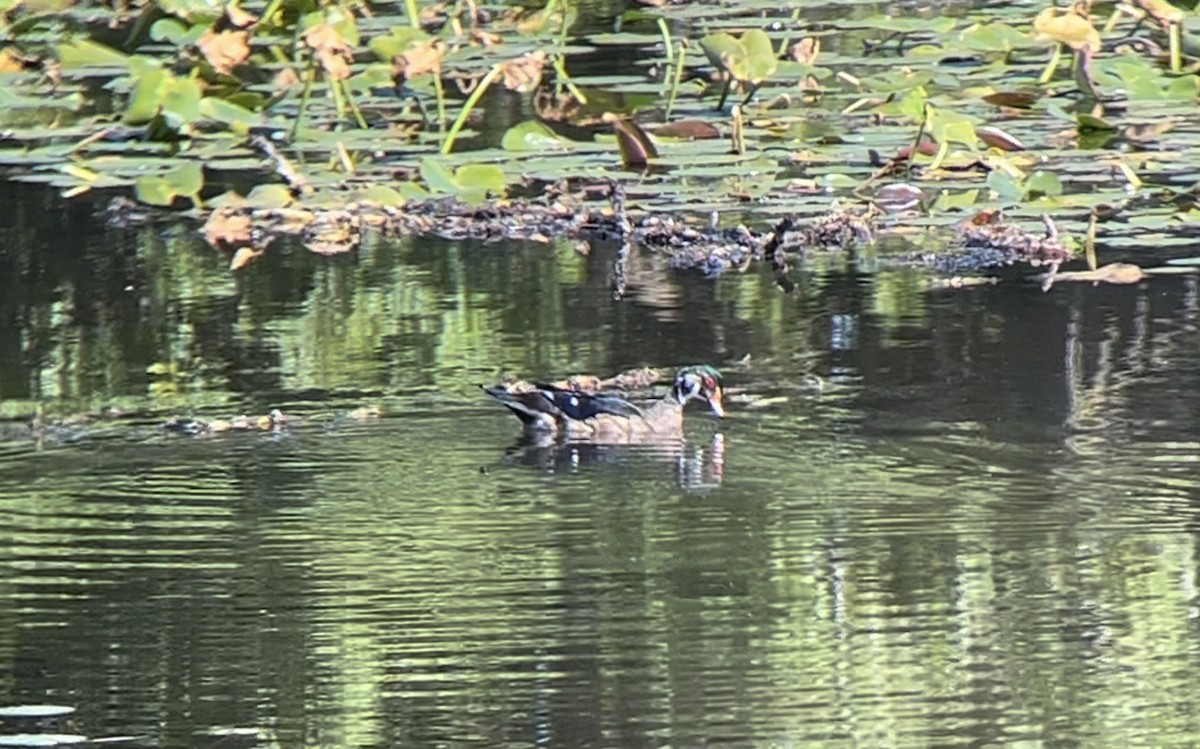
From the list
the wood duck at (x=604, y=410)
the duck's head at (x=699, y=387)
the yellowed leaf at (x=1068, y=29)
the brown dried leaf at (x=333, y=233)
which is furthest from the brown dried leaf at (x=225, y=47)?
the duck's head at (x=699, y=387)

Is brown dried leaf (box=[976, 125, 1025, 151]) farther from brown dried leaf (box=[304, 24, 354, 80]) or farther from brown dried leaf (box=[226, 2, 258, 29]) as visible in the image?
brown dried leaf (box=[226, 2, 258, 29])

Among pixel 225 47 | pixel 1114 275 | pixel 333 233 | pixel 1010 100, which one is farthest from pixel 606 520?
pixel 225 47

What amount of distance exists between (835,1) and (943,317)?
7809mm

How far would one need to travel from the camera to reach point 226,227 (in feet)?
37.7

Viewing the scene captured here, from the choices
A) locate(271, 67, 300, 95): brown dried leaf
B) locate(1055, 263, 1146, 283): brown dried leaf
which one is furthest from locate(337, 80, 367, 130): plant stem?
locate(1055, 263, 1146, 283): brown dried leaf

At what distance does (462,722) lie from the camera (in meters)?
5.64

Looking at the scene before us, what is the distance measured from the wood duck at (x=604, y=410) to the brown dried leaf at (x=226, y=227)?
3294mm

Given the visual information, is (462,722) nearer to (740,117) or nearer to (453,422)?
(453,422)

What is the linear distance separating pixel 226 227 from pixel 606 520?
179 inches

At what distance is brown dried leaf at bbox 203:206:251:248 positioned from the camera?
11.5 meters

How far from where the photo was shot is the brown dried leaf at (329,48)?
12.4m

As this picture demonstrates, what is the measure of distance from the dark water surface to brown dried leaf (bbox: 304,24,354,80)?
5.90 feet

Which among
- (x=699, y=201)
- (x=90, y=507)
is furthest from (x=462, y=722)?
(x=699, y=201)

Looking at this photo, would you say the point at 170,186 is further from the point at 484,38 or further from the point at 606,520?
the point at 606,520
